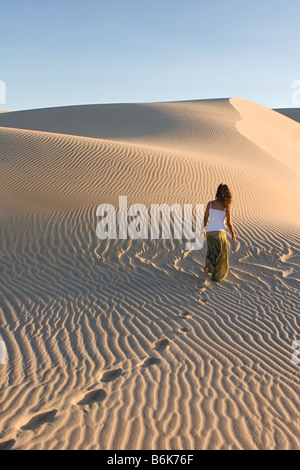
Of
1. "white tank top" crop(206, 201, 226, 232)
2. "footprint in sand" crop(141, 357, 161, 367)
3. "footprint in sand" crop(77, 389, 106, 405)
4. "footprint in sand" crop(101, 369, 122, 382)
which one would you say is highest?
"white tank top" crop(206, 201, 226, 232)

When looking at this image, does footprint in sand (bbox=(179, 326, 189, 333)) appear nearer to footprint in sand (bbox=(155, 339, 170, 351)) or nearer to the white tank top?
footprint in sand (bbox=(155, 339, 170, 351))

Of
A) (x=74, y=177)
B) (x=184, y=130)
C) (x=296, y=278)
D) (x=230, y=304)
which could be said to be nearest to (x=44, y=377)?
(x=230, y=304)

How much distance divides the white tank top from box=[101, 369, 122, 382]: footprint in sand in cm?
364

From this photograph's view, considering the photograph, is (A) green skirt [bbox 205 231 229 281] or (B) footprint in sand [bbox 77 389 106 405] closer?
(B) footprint in sand [bbox 77 389 106 405]

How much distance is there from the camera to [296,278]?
7535 mm

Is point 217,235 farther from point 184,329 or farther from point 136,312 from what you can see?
point 184,329

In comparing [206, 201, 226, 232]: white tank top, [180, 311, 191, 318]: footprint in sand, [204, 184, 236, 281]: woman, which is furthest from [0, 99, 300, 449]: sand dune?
[206, 201, 226, 232]: white tank top

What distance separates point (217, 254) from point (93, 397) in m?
4.04

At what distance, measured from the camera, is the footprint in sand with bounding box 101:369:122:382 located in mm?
4344

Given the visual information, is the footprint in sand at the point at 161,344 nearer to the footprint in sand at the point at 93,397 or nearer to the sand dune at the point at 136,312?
the sand dune at the point at 136,312

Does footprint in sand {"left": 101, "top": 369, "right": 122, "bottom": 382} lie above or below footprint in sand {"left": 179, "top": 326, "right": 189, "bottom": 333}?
below

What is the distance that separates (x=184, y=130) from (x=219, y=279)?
62.0ft

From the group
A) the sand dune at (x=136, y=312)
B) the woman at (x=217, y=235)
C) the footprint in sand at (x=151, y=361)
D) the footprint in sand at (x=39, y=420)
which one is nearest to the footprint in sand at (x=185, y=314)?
the sand dune at (x=136, y=312)

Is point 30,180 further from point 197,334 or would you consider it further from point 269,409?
point 269,409
